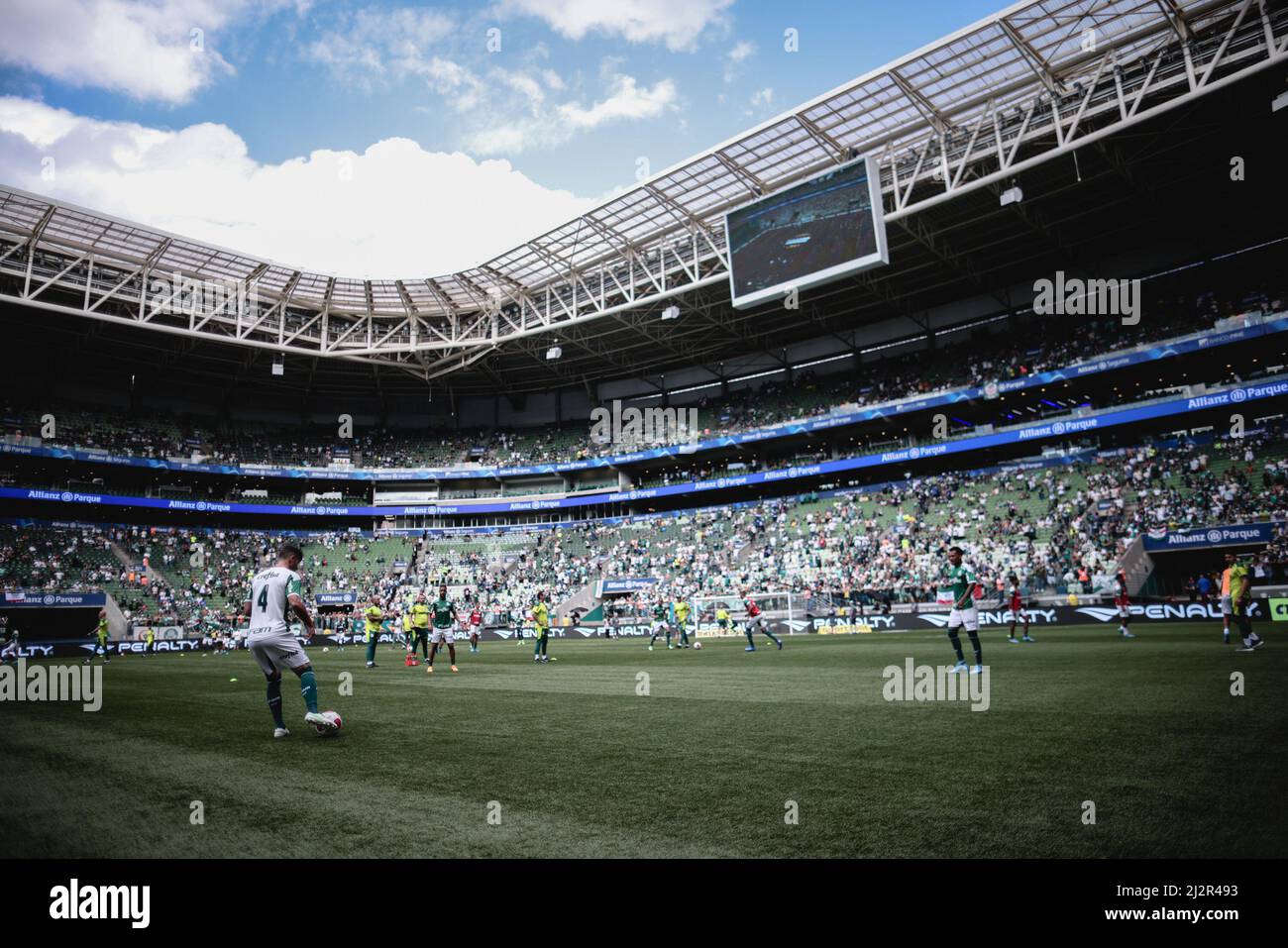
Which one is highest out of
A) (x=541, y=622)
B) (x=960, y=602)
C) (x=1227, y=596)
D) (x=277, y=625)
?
(x=277, y=625)

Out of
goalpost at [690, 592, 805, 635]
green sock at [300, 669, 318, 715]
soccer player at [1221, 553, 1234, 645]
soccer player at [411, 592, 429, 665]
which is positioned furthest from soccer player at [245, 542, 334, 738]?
goalpost at [690, 592, 805, 635]

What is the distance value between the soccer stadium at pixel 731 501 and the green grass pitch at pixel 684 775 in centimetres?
6

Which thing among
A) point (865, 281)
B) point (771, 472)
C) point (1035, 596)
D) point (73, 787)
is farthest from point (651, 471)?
point (73, 787)

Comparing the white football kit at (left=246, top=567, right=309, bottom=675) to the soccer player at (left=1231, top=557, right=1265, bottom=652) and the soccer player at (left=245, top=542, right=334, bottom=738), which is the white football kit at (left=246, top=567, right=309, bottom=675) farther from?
the soccer player at (left=1231, top=557, right=1265, bottom=652)

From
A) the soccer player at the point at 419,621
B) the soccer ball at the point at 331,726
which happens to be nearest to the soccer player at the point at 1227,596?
the soccer ball at the point at 331,726

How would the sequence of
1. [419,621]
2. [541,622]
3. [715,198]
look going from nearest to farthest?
[419,621]
[541,622]
[715,198]

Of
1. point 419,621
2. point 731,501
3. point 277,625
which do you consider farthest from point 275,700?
point 731,501

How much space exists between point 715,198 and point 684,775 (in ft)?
117

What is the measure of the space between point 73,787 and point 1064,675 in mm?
12411

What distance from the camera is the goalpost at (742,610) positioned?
A: 35812mm

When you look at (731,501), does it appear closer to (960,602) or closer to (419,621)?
(419,621)

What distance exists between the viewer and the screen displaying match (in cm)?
2880

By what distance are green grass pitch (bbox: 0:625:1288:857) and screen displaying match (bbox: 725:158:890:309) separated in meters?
21.8

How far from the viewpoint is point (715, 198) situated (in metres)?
37.1
